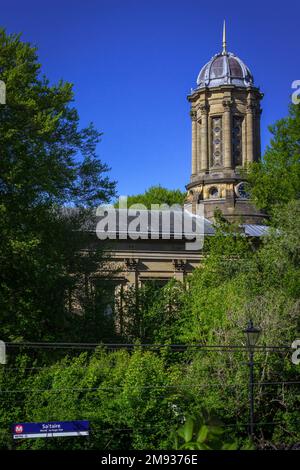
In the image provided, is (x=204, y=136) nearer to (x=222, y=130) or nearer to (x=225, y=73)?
(x=222, y=130)

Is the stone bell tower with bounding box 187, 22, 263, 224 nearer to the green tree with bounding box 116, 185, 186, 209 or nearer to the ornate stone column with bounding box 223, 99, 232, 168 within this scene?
the ornate stone column with bounding box 223, 99, 232, 168

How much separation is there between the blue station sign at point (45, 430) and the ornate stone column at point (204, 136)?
37.7 m

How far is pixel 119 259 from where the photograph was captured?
40688 mm

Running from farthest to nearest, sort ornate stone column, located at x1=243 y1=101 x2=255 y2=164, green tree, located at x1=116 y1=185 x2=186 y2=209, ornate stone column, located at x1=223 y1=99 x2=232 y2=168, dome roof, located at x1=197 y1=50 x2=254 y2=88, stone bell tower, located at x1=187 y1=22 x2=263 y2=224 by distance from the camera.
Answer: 1. green tree, located at x1=116 y1=185 x2=186 y2=209
2. dome roof, located at x1=197 y1=50 x2=254 y2=88
3. ornate stone column, located at x1=243 y1=101 x2=255 y2=164
4. ornate stone column, located at x1=223 y1=99 x2=232 y2=168
5. stone bell tower, located at x1=187 y1=22 x2=263 y2=224

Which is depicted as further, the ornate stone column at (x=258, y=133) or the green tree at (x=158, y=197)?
the green tree at (x=158, y=197)

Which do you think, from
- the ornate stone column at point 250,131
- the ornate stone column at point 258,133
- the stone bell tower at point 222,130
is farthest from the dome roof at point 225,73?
the ornate stone column at point 258,133

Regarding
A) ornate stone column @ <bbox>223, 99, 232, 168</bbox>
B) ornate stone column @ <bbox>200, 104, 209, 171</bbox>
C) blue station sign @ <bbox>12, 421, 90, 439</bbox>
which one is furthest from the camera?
ornate stone column @ <bbox>200, 104, 209, 171</bbox>

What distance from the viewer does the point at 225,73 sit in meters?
55.7

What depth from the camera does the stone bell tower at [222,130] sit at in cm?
5225

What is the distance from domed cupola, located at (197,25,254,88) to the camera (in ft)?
182

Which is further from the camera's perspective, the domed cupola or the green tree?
the green tree

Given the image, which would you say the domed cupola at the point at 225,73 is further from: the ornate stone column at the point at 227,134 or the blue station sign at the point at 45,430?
the blue station sign at the point at 45,430

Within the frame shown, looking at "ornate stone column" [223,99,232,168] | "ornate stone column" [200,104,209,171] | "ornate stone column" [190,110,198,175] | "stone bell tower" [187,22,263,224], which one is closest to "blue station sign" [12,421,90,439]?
"stone bell tower" [187,22,263,224]
